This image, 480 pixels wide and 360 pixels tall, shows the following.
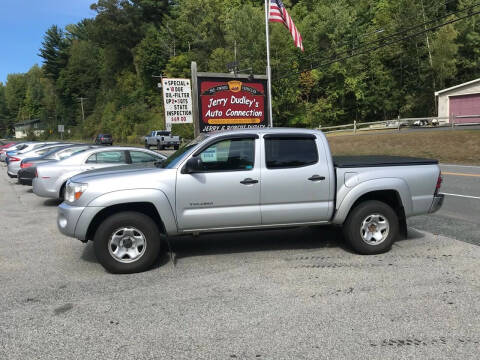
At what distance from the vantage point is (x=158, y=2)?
7662cm

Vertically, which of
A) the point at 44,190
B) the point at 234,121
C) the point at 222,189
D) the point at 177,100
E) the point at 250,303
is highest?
the point at 177,100

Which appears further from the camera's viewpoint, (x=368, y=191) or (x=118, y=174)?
(x=368, y=191)

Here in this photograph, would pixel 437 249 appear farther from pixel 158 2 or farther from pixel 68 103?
pixel 68 103

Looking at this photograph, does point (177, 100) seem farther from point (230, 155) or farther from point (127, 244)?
point (127, 244)

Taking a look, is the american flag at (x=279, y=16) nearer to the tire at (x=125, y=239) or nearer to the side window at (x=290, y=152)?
the side window at (x=290, y=152)

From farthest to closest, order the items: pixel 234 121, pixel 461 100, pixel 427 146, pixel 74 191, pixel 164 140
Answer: pixel 461 100, pixel 164 140, pixel 427 146, pixel 234 121, pixel 74 191

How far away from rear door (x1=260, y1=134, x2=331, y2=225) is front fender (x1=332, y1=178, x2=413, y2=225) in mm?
194

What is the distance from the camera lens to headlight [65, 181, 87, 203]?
521 centimetres

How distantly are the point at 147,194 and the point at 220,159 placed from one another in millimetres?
1072

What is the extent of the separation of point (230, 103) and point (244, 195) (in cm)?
992

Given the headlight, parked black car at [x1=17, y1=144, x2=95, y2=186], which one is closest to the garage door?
parked black car at [x1=17, y1=144, x2=95, y2=186]

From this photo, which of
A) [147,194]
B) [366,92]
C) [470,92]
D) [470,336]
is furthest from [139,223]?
[366,92]

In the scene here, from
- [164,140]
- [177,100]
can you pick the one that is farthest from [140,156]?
[164,140]

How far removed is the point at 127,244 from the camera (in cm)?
525
